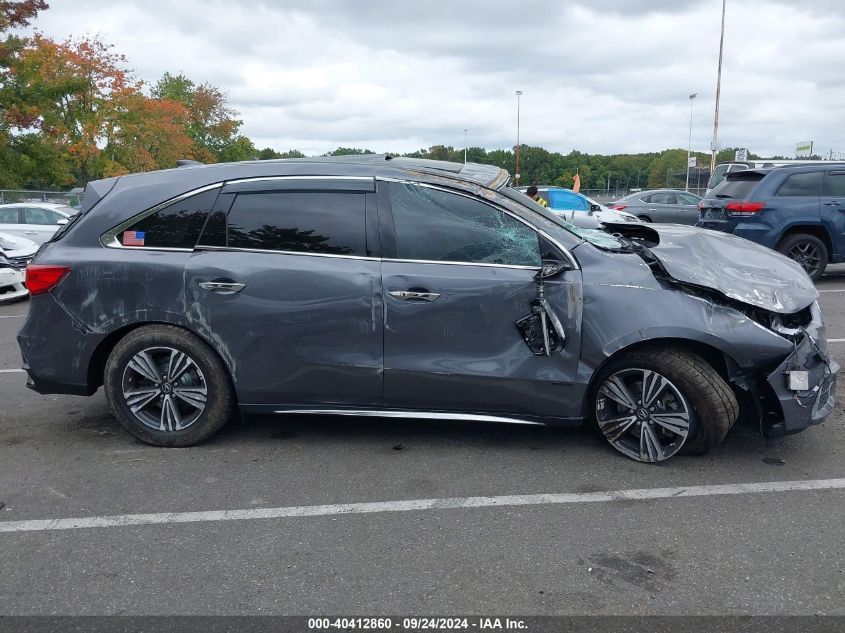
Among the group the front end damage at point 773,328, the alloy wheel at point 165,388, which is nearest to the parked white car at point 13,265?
the alloy wheel at point 165,388

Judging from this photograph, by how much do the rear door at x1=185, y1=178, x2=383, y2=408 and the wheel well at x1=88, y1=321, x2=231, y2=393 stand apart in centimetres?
26

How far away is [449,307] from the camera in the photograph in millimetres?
3953

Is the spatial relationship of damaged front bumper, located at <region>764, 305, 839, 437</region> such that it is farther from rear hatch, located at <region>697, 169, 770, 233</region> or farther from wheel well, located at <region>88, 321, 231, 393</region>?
rear hatch, located at <region>697, 169, 770, 233</region>

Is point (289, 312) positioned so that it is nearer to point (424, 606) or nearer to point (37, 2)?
point (424, 606)

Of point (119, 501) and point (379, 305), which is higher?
point (379, 305)

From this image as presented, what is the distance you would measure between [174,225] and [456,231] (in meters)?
1.75

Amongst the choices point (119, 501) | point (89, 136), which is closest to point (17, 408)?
point (119, 501)

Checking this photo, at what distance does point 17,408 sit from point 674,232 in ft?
16.5

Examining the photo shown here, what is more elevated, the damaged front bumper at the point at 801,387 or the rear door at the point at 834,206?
the rear door at the point at 834,206

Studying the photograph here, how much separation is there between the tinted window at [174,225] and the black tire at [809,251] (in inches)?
345

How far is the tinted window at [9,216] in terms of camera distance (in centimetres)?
1612

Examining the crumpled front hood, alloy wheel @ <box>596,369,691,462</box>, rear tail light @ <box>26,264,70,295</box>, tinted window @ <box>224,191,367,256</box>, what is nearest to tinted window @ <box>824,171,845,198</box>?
the crumpled front hood

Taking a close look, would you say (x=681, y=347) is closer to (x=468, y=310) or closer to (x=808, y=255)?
(x=468, y=310)

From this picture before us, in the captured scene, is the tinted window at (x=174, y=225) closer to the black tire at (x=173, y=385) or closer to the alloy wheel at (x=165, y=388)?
the black tire at (x=173, y=385)
